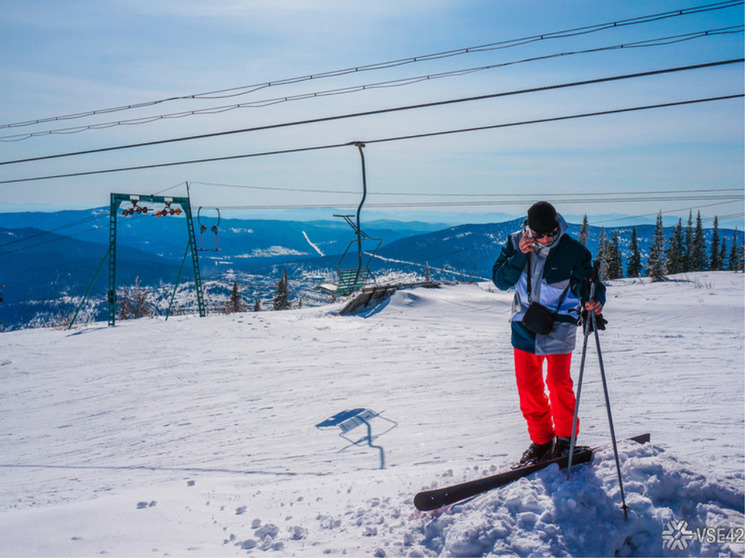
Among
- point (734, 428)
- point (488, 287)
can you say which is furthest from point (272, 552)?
point (488, 287)

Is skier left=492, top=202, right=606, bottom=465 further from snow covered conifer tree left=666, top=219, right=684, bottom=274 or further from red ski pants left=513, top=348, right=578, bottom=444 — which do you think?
snow covered conifer tree left=666, top=219, right=684, bottom=274

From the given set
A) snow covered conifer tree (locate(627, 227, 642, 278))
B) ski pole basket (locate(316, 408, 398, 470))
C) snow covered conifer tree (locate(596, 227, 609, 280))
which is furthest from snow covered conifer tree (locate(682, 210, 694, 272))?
ski pole basket (locate(316, 408, 398, 470))

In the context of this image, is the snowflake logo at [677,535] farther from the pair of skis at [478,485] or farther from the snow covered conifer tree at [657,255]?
the snow covered conifer tree at [657,255]

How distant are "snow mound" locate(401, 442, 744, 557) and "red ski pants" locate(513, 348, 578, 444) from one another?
369 millimetres

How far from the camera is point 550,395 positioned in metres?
3.46

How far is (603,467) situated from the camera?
10.9ft

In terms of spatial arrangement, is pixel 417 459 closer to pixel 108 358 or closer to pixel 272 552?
pixel 272 552

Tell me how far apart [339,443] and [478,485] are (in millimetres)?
2510

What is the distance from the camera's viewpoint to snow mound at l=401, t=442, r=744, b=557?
279cm

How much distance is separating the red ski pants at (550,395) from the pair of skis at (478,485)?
0.19 metres

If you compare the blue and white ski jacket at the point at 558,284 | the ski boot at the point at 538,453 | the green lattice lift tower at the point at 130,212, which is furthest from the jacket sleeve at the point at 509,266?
the green lattice lift tower at the point at 130,212

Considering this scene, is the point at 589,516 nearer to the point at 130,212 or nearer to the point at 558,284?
the point at 558,284

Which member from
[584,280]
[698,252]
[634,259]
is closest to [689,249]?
[698,252]

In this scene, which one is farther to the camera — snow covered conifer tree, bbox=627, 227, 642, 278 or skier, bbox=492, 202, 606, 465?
snow covered conifer tree, bbox=627, 227, 642, 278
